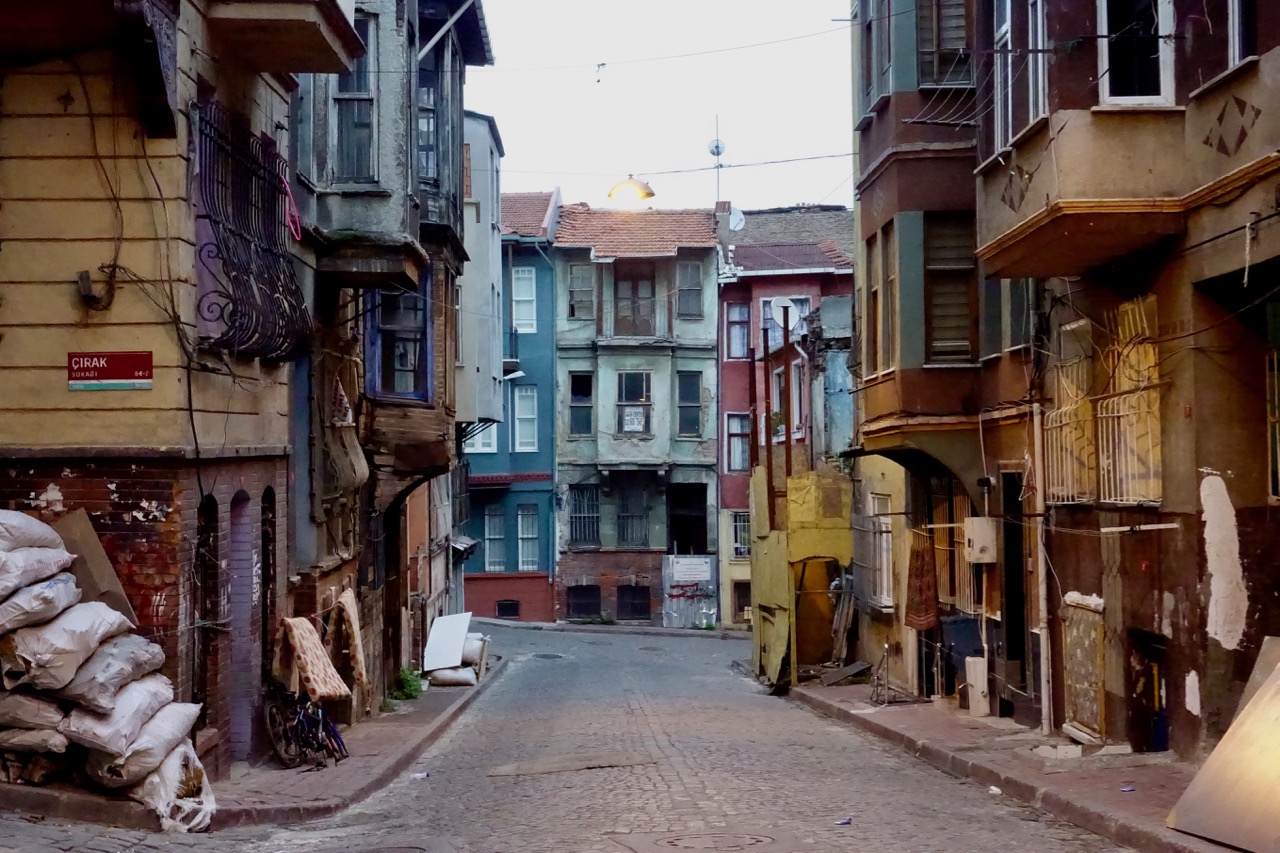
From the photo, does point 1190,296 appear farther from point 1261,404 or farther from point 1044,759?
point 1044,759

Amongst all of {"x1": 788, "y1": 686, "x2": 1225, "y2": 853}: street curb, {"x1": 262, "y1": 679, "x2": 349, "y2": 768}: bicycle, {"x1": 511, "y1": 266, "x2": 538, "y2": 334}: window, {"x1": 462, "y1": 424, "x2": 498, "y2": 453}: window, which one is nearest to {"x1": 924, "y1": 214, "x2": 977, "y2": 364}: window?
{"x1": 788, "y1": 686, "x2": 1225, "y2": 853}: street curb

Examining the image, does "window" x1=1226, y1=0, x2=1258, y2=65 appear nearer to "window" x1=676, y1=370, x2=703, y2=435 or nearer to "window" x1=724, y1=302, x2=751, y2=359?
"window" x1=724, y1=302, x2=751, y2=359

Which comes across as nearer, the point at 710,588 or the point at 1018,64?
the point at 1018,64

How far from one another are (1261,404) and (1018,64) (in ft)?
15.1

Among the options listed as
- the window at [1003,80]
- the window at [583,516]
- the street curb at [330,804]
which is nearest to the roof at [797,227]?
the window at [583,516]

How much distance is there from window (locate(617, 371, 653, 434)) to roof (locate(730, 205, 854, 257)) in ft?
18.8

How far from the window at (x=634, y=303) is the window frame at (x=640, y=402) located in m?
1.36

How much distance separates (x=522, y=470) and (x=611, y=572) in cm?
466

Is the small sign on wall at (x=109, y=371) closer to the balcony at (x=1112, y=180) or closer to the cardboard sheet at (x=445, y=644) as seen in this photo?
the balcony at (x=1112, y=180)

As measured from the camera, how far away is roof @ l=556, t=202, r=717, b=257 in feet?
152

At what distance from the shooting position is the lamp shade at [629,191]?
80.2 ft

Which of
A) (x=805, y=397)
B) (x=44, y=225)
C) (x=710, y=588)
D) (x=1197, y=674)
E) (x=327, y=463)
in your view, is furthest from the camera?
(x=710, y=588)

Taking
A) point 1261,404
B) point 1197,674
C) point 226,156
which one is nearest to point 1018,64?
point 1261,404

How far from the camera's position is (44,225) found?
10969mm
